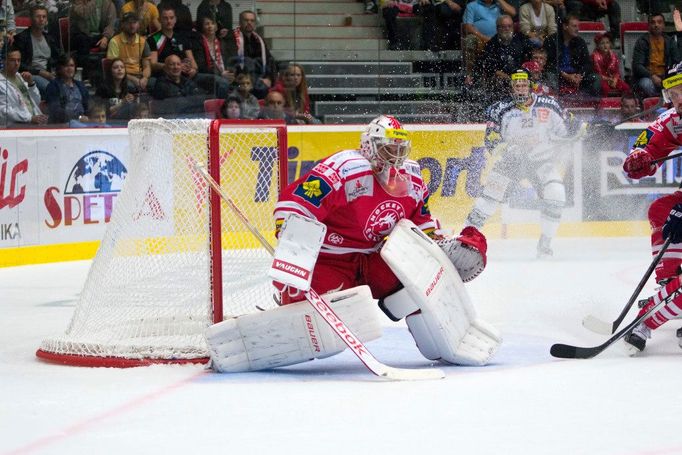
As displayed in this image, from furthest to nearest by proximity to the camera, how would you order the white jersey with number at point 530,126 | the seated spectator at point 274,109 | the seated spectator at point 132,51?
Answer: 1. the seated spectator at point 274,109
2. the seated spectator at point 132,51
3. the white jersey with number at point 530,126

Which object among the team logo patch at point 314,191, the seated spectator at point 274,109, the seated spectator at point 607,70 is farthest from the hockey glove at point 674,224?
the seated spectator at point 607,70

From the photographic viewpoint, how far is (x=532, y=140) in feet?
28.8

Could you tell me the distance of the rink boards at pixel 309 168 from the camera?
8156 mm

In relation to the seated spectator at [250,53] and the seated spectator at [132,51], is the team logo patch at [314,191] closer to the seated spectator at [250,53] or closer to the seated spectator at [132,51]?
the seated spectator at [132,51]

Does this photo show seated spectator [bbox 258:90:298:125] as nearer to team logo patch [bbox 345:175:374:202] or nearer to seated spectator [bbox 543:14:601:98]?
seated spectator [bbox 543:14:601:98]

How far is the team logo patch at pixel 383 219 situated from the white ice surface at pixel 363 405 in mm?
507

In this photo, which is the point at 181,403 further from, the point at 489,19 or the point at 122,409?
the point at 489,19

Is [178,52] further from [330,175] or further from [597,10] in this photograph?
[330,175]

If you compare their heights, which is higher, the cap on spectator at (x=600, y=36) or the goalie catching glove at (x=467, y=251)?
the cap on spectator at (x=600, y=36)

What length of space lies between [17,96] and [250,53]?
2.10 metres

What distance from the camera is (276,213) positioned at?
14.2 ft

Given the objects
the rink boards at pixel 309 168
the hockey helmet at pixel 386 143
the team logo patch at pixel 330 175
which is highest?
the hockey helmet at pixel 386 143

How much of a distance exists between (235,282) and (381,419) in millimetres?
1854

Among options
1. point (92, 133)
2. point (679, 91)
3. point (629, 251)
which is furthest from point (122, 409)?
point (629, 251)
